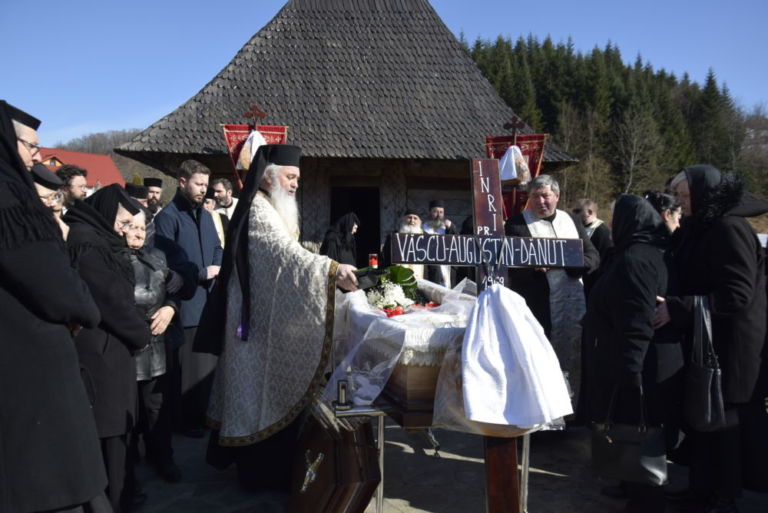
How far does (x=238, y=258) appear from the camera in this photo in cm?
331

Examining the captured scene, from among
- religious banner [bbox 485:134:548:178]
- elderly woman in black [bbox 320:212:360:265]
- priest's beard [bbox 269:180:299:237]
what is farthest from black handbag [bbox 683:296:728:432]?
religious banner [bbox 485:134:548:178]

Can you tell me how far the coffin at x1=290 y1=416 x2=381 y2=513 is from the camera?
2.46 metres

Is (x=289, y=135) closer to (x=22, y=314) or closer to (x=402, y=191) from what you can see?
(x=402, y=191)

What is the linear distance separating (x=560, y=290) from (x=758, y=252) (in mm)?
1383

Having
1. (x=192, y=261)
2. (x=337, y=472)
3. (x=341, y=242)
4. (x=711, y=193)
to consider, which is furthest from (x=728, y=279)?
(x=341, y=242)

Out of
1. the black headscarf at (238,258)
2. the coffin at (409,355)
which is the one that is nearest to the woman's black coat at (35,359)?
the coffin at (409,355)

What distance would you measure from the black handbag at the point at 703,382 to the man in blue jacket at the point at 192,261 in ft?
10.1

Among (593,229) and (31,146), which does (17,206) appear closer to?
(31,146)

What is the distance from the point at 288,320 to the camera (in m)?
3.15

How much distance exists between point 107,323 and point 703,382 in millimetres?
2876

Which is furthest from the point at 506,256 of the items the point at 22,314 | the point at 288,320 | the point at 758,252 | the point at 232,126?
the point at 232,126

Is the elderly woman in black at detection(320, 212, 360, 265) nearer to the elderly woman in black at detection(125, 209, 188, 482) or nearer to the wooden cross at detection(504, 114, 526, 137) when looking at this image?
the wooden cross at detection(504, 114, 526, 137)

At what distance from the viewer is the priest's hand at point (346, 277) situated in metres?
2.96

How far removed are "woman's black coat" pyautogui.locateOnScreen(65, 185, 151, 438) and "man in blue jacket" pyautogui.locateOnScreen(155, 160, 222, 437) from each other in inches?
50.0
